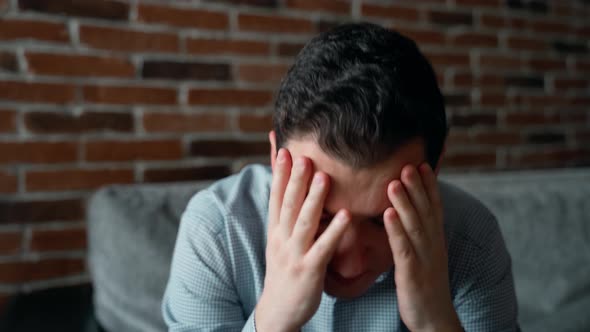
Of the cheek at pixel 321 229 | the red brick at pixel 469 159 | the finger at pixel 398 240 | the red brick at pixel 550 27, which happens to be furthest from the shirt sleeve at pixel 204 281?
the red brick at pixel 550 27

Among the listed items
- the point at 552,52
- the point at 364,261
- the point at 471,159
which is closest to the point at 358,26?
the point at 364,261

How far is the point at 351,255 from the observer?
2.64 ft

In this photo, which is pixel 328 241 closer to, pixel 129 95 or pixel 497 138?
pixel 129 95

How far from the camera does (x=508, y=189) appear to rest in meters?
1.59

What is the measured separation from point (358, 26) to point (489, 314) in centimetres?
61

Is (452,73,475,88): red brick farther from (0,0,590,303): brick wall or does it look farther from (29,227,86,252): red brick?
(29,227,86,252): red brick

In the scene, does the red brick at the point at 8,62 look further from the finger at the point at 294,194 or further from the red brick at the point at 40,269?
the finger at the point at 294,194

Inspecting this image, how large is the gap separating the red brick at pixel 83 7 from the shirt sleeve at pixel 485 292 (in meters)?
1.12

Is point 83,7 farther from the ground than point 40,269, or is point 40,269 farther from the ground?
point 83,7

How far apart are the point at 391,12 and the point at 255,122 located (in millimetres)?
643

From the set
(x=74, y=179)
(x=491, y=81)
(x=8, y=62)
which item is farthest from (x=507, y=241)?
(x=8, y=62)

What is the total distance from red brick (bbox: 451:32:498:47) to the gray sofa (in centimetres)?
57

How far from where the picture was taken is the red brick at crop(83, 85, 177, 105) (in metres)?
1.46

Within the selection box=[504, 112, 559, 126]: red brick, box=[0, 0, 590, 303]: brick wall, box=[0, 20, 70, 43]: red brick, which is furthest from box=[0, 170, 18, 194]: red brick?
box=[504, 112, 559, 126]: red brick
